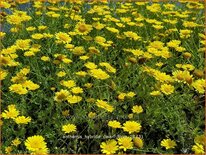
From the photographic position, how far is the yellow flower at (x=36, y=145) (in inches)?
84.7

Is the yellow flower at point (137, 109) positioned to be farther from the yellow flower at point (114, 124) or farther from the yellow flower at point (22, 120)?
the yellow flower at point (22, 120)

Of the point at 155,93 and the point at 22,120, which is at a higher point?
the point at 155,93

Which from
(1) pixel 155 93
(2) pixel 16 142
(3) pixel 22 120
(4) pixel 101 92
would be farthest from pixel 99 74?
(2) pixel 16 142

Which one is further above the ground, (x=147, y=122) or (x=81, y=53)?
(x=81, y=53)

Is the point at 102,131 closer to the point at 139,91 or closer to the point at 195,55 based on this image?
the point at 139,91

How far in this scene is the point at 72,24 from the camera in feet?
11.4

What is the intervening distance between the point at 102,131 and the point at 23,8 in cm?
208

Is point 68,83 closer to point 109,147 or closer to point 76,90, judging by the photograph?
point 76,90

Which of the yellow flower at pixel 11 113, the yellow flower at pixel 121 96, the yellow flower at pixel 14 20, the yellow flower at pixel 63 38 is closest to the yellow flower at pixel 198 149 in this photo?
the yellow flower at pixel 121 96

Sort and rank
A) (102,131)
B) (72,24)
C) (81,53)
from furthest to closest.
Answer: (72,24) < (81,53) < (102,131)

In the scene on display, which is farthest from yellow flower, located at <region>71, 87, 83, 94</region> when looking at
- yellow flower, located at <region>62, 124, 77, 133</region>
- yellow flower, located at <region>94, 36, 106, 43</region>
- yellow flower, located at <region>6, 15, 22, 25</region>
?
yellow flower, located at <region>6, 15, 22, 25</region>

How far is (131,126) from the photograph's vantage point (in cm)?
229

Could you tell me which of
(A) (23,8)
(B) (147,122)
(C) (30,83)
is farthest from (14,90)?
(A) (23,8)

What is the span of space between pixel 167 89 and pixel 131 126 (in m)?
0.33
